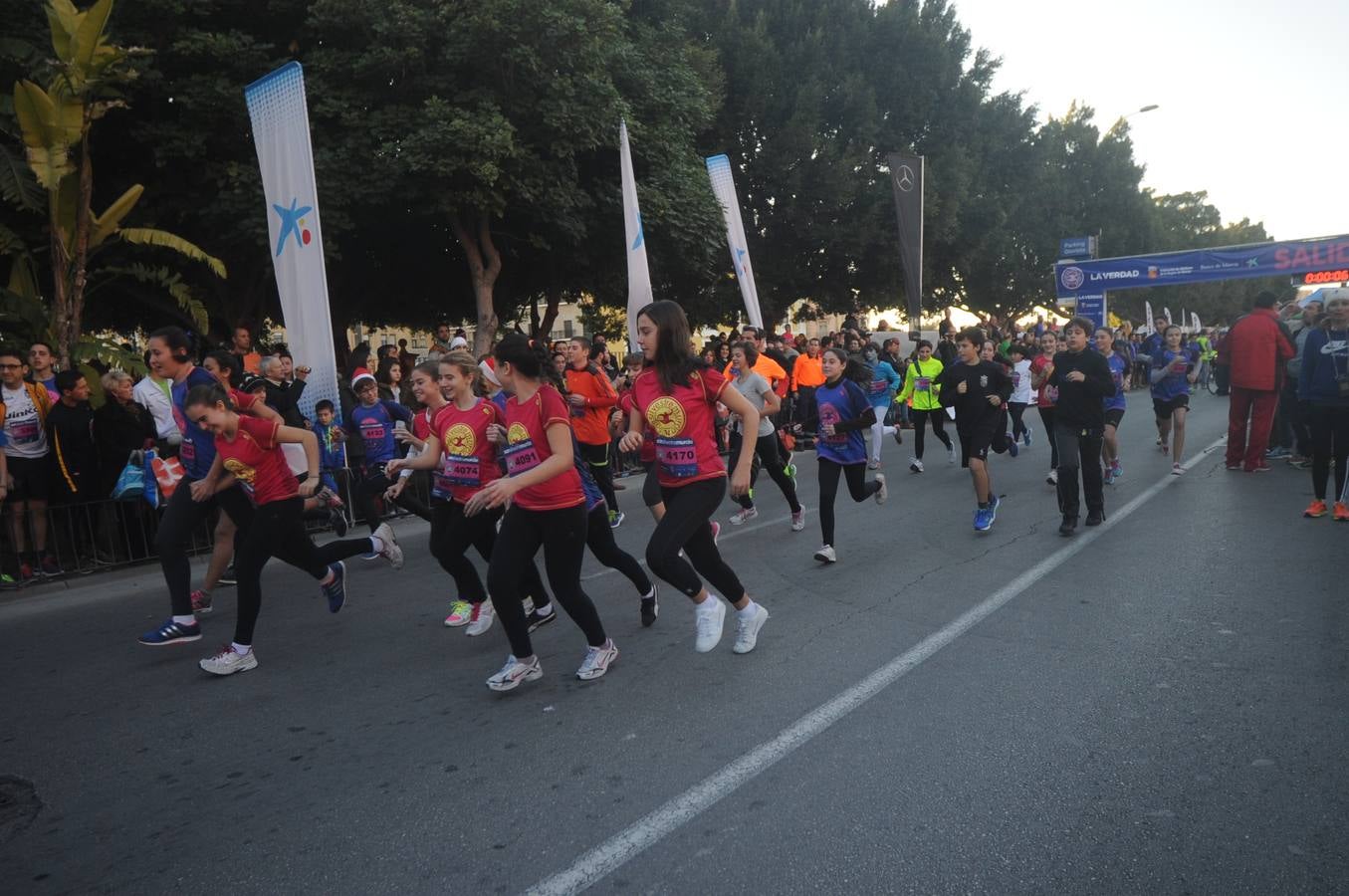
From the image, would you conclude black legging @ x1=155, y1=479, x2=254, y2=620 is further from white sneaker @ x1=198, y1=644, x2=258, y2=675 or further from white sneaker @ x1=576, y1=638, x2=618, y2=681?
white sneaker @ x1=576, y1=638, x2=618, y2=681

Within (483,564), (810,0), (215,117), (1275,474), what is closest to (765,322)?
(810,0)

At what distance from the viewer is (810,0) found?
30.3 meters

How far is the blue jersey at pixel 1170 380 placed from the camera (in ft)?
37.9

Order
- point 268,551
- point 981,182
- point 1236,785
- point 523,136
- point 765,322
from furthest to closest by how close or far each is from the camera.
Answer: point 981,182 < point 765,322 < point 523,136 < point 268,551 < point 1236,785

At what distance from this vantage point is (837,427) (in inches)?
293

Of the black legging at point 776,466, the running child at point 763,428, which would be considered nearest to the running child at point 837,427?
the running child at point 763,428

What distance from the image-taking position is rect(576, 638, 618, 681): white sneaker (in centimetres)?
489

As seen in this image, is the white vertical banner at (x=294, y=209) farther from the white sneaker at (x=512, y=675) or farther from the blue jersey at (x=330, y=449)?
the white sneaker at (x=512, y=675)

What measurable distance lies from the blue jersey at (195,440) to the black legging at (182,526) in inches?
7.4

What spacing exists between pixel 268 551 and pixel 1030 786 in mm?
4134

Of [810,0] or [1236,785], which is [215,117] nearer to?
[1236,785]

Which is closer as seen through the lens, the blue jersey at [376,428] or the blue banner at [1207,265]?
the blue jersey at [376,428]

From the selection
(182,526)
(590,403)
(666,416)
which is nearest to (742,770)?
(666,416)

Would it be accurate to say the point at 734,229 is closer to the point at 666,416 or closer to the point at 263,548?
the point at 666,416
